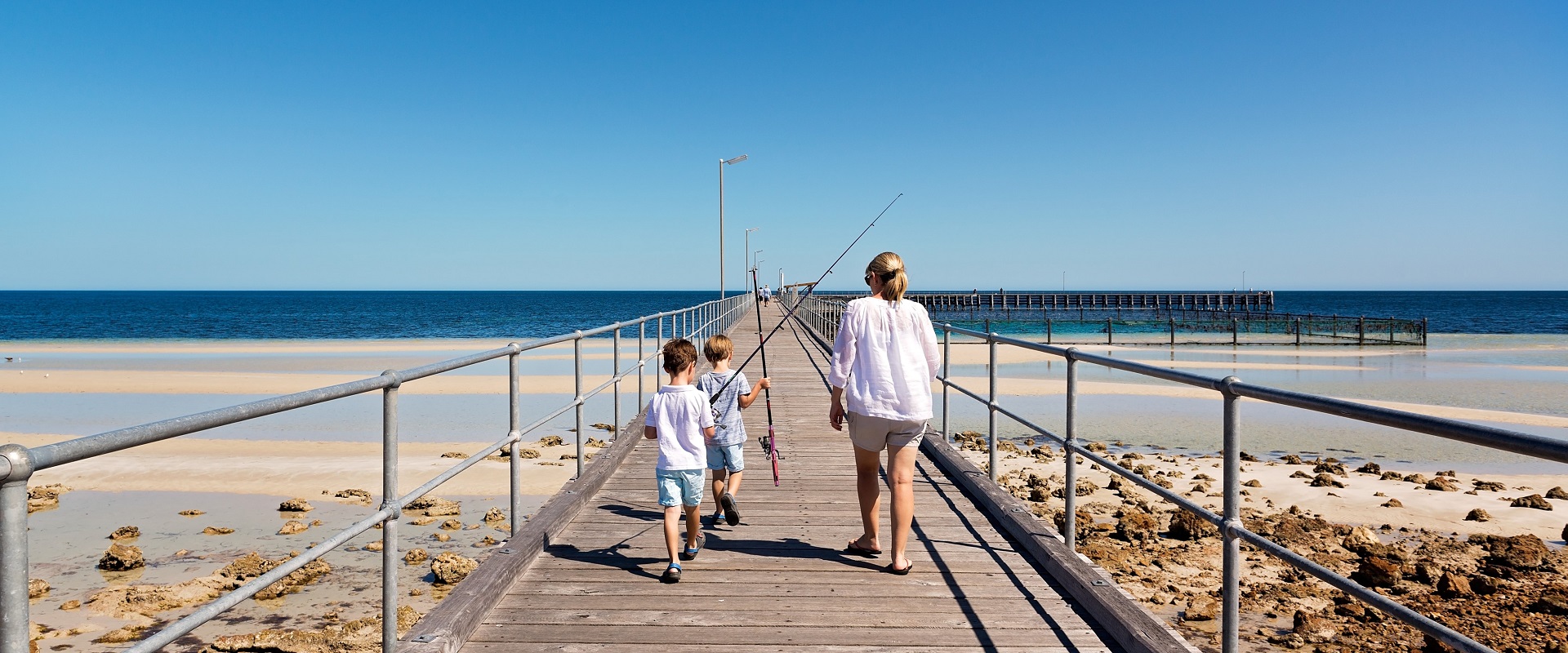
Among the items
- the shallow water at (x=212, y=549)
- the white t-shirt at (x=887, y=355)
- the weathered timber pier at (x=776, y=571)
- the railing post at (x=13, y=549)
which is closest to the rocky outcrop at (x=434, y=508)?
the shallow water at (x=212, y=549)

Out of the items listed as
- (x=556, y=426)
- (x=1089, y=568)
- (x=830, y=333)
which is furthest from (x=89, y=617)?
(x=830, y=333)

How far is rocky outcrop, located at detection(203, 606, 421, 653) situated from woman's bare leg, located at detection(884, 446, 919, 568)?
2.78 meters

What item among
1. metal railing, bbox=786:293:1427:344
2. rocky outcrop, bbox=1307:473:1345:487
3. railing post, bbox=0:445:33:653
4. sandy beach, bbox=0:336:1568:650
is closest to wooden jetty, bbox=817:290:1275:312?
metal railing, bbox=786:293:1427:344

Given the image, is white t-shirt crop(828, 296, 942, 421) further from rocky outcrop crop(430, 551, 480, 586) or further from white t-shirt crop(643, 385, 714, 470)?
rocky outcrop crop(430, 551, 480, 586)

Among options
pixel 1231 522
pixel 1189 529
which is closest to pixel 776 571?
pixel 1231 522

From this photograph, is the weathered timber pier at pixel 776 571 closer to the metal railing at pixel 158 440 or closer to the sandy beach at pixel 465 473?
the metal railing at pixel 158 440

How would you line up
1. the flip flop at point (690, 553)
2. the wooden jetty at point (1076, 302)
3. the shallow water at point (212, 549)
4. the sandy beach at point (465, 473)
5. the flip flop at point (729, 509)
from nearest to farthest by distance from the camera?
the flip flop at point (690, 553) → the flip flop at point (729, 509) → the shallow water at point (212, 549) → the sandy beach at point (465, 473) → the wooden jetty at point (1076, 302)

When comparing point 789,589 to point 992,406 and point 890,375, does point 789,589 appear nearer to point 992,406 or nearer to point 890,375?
point 890,375

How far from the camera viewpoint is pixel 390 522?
273cm

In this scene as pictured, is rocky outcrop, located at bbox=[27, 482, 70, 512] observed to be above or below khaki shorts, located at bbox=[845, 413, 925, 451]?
below

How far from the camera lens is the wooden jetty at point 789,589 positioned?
3133mm

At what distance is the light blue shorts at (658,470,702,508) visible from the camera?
152 inches

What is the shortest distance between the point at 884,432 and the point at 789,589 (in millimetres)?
790

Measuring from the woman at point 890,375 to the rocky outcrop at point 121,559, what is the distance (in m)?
5.92
